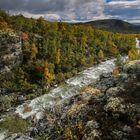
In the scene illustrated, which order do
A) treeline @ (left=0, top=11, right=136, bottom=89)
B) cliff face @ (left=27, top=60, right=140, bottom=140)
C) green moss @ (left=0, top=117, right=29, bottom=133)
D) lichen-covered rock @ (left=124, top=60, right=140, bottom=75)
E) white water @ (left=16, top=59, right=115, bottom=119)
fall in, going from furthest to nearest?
treeline @ (left=0, top=11, right=136, bottom=89) → white water @ (left=16, top=59, right=115, bottom=119) → green moss @ (left=0, top=117, right=29, bottom=133) → lichen-covered rock @ (left=124, top=60, right=140, bottom=75) → cliff face @ (left=27, top=60, right=140, bottom=140)

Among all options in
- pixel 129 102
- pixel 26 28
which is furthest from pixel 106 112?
pixel 26 28

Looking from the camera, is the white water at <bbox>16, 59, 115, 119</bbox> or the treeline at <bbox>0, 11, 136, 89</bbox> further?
the treeline at <bbox>0, 11, 136, 89</bbox>

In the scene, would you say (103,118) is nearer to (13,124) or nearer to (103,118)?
(103,118)

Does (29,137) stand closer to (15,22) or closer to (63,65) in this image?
(63,65)

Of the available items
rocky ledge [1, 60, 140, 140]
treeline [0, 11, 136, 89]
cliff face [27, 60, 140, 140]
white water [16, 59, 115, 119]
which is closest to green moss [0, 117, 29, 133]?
white water [16, 59, 115, 119]

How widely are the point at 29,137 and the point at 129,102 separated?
1172cm

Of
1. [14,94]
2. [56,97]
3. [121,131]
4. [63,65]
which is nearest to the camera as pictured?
[121,131]

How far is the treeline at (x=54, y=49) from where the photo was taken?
4936 inches

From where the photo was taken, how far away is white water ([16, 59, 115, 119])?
90500mm

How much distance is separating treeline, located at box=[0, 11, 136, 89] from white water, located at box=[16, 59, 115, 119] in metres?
5.35

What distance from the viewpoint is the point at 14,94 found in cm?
10888

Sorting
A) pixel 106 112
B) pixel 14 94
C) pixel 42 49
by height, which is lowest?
pixel 14 94

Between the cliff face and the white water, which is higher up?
the cliff face

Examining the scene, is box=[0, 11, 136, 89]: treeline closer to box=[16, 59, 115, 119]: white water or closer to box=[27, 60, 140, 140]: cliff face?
box=[16, 59, 115, 119]: white water
